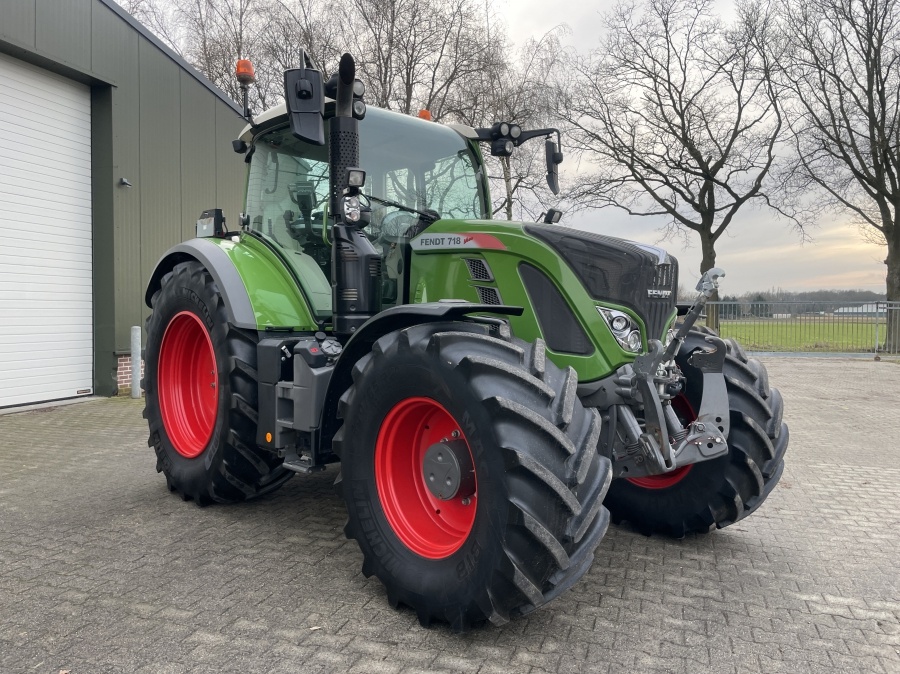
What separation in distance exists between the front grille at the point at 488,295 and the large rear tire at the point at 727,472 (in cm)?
110

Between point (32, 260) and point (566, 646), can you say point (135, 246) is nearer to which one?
point (32, 260)

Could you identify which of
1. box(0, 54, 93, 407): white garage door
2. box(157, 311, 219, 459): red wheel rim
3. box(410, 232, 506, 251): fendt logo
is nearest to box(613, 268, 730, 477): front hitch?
box(410, 232, 506, 251): fendt logo

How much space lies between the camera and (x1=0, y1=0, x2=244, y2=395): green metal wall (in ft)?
29.5

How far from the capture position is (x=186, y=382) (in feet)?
16.2

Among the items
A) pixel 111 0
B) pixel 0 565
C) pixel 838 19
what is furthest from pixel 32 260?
pixel 838 19

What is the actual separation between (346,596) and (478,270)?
1665mm

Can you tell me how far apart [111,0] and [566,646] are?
10368mm

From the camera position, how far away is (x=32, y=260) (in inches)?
356

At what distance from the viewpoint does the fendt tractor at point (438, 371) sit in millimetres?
2592

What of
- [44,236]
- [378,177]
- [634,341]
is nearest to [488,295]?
[634,341]

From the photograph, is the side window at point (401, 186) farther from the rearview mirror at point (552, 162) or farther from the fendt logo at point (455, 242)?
the rearview mirror at point (552, 162)

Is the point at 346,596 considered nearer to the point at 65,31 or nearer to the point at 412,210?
the point at 412,210

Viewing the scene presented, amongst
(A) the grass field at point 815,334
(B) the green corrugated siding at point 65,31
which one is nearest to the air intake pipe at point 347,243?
(B) the green corrugated siding at point 65,31

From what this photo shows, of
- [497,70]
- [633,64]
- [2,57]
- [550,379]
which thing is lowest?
[550,379]
